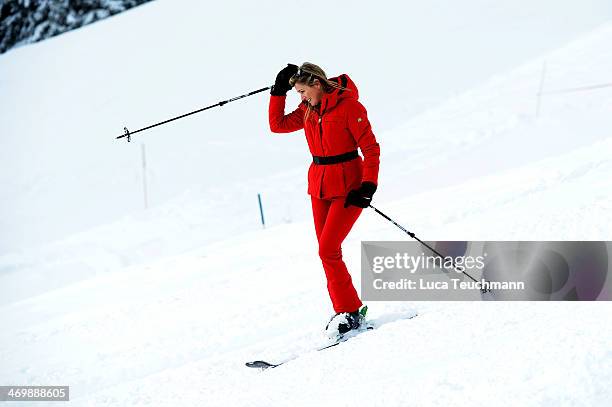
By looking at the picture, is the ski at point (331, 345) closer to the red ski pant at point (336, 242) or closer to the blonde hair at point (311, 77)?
the red ski pant at point (336, 242)

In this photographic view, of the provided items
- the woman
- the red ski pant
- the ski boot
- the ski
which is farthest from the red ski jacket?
the ski

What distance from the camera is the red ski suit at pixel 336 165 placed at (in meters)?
3.41

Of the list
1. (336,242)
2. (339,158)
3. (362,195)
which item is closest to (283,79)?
(339,158)

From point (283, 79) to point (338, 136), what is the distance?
495mm

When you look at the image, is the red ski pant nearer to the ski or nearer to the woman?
the woman

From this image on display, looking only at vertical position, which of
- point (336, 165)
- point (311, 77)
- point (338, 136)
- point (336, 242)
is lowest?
point (336, 242)

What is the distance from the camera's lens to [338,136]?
137 inches

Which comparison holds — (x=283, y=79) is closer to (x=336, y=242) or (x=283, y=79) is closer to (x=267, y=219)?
(x=336, y=242)

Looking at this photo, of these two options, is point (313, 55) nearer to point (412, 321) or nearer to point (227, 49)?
point (227, 49)

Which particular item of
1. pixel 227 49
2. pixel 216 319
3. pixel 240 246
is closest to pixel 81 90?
pixel 227 49

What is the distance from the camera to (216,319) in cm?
445

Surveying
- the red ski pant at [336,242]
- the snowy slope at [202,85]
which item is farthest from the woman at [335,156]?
the snowy slope at [202,85]

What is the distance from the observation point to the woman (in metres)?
3.40

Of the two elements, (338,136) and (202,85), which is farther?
(202,85)
